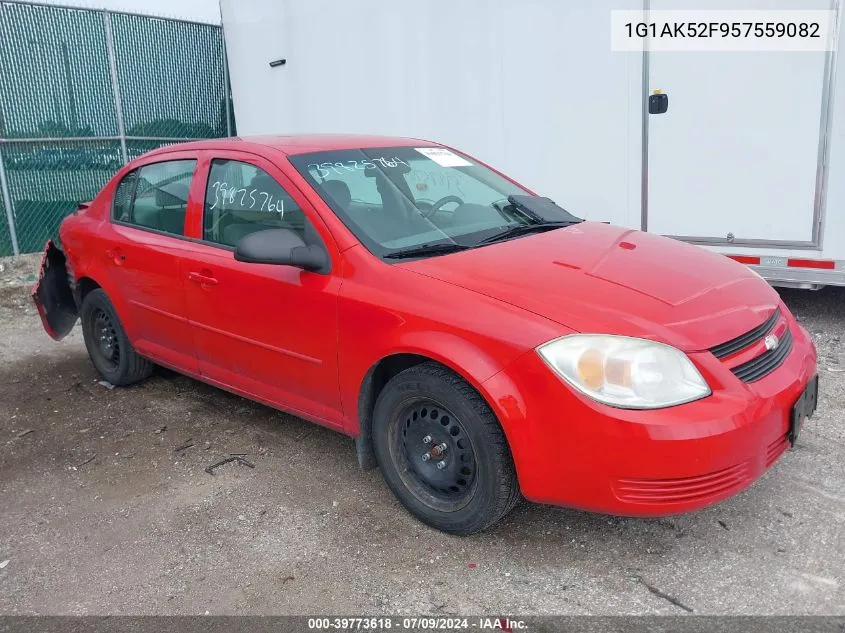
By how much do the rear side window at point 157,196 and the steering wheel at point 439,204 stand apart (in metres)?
1.42

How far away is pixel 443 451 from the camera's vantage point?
2.98 meters

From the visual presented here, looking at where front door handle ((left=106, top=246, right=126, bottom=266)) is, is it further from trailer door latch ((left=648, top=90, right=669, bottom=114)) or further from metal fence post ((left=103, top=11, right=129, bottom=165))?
metal fence post ((left=103, top=11, right=129, bottom=165))

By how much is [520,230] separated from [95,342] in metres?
3.16

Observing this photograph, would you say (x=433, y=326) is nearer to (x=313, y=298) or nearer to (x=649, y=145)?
(x=313, y=298)

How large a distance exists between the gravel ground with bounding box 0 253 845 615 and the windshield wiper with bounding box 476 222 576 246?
124 centimetres

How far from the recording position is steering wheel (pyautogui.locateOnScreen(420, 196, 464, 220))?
3.56 meters

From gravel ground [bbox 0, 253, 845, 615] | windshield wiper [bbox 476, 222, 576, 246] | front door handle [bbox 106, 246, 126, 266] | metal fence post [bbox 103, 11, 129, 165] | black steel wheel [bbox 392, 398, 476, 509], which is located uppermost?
metal fence post [bbox 103, 11, 129, 165]

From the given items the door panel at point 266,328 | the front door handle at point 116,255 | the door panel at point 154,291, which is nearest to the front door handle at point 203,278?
the door panel at point 266,328

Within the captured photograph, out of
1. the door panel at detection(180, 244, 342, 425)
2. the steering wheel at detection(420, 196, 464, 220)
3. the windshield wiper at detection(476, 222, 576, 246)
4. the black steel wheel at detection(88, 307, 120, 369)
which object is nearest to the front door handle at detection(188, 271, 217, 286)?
the door panel at detection(180, 244, 342, 425)

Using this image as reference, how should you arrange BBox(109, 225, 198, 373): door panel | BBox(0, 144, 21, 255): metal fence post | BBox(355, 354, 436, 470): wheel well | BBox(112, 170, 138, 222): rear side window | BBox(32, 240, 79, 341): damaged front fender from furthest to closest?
BBox(0, 144, 21, 255): metal fence post → BBox(32, 240, 79, 341): damaged front fender → BBox(112, 170, 138, 222): rear side window → BBox(109, 225, 198, 373): door panel → BBox(355, 354, 436, 470): wheel well

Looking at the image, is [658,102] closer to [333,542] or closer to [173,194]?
[173,194]

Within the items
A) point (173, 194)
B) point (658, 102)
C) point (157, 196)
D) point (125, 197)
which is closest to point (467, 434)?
point (173, 194)

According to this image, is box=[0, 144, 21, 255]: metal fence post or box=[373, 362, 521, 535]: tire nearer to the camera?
box=[373, 362, 521, 535]: tire

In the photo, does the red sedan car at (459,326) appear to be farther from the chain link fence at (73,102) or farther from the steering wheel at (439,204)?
the chain link fence at (73,102)
